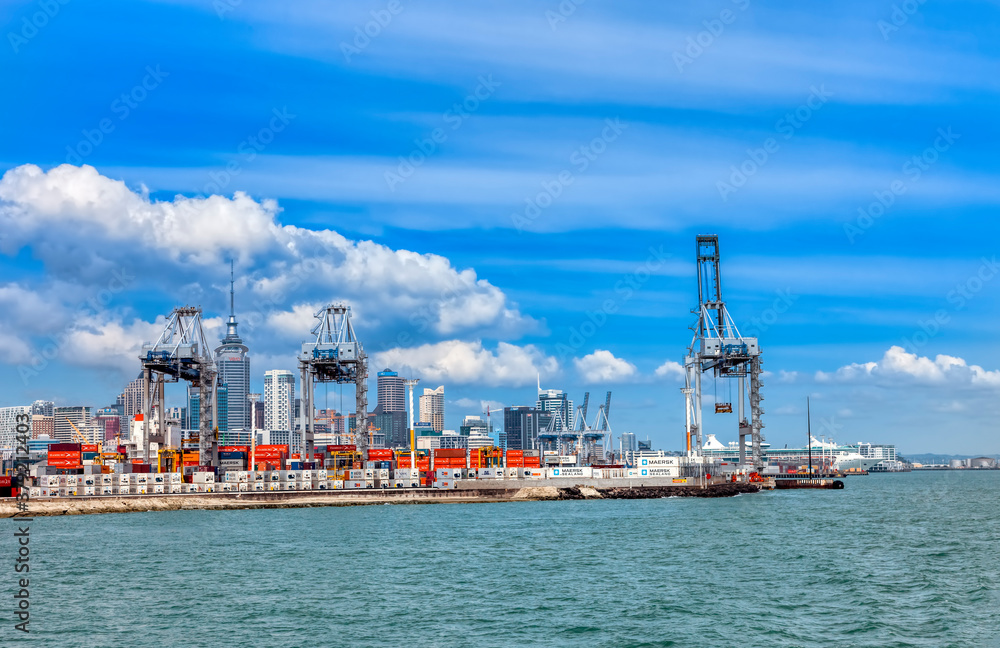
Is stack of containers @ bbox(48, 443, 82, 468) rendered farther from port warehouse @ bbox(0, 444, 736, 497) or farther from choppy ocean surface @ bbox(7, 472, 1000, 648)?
choppy ocean surface @ bbox(7, 472, 1000, 648)

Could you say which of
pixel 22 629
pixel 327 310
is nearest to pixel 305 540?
pixel 22 629

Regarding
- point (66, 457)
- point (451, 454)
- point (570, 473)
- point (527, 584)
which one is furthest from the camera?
point (451, 454)

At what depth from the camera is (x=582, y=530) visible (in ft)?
239

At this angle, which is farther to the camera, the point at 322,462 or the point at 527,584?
the point at 322,462

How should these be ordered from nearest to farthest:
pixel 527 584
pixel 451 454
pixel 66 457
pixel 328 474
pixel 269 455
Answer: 1. pixel 527 584
2. pixel 328 474
3. pixel 66 457
4. pixel 451 454
5. pixel 269 455

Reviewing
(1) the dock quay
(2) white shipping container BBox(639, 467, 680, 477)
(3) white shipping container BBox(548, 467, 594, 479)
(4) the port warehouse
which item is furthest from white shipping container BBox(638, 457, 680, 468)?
(3) white shipping container BBox(548, 467, 594, 479)

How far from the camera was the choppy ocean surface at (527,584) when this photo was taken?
1316 inches

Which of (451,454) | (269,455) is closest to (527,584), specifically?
(451,454)

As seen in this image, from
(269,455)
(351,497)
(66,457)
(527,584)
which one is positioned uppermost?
(66,457)

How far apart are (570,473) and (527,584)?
89243 millimetres

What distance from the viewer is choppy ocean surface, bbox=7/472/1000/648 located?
33.4m

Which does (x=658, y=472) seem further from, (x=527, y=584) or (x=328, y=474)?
(x=527, y=584)

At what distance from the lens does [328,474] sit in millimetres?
Answer: 128000

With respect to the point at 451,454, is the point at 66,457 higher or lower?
higher
